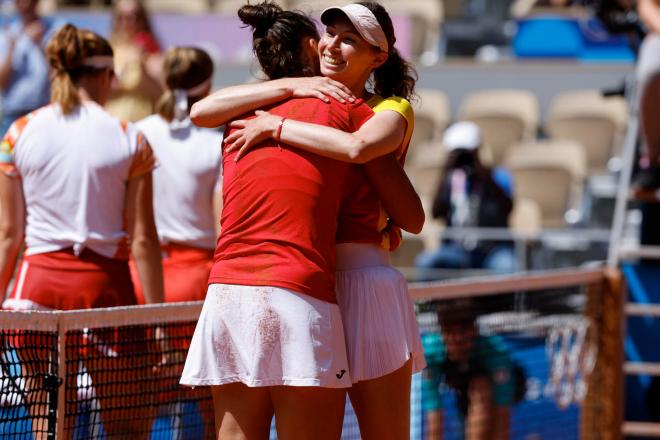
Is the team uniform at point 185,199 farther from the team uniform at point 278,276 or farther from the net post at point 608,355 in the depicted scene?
the net post at point 608,355

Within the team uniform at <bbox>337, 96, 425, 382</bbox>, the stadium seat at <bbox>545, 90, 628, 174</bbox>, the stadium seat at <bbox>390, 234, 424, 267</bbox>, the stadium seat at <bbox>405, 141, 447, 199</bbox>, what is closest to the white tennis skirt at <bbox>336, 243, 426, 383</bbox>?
the team uniform at <bbox>337, 96, 425, 382</bbox>

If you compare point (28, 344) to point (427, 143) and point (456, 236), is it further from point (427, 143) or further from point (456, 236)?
point (427, 143)

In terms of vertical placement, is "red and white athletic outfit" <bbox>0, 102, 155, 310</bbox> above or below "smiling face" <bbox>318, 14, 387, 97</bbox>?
below

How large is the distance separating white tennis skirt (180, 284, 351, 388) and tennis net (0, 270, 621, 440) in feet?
2.37

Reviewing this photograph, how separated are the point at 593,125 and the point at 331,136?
944 centimetres

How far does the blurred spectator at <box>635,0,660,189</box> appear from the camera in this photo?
23.6 feet

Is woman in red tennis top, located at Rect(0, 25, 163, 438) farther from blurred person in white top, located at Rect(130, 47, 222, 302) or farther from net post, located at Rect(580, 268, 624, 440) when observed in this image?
net post, located at Rect(580, 268, 624, 440)

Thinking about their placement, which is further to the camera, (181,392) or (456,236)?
(456,236)

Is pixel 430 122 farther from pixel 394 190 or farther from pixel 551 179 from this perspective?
pixel 394 190

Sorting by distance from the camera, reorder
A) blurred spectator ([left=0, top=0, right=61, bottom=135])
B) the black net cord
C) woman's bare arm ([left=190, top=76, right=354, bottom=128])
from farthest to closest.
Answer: blurred spectator ([left=0, top=0, right=61, bottom=135]), the black net cord, woman's bare arm ([left=190, top=76, right=354, bottom=128])

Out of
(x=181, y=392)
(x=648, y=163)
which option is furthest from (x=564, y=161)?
(x=181, y=392)

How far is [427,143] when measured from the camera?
12797mm

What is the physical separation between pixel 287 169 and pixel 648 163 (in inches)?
187

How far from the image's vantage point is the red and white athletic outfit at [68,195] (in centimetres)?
451
